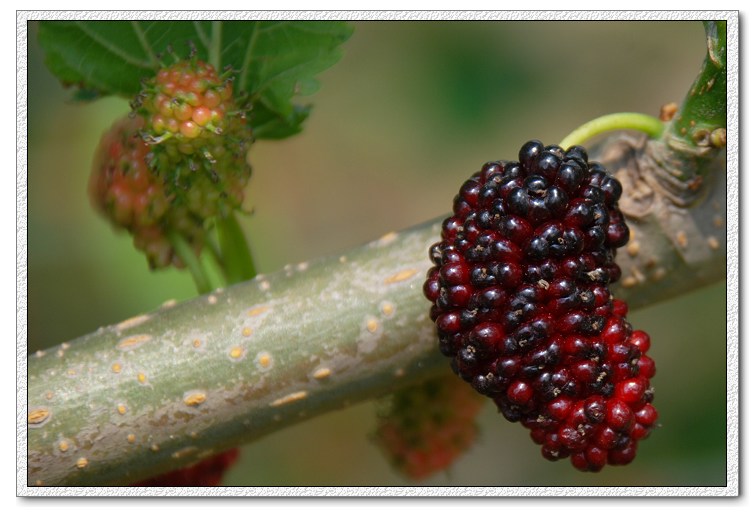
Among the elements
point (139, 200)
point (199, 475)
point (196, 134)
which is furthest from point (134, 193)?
point (199, 475)

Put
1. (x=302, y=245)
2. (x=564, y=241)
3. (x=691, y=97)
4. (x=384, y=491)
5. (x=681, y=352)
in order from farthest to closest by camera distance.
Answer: (x=302, y=245), (x=681, y=352), (x=384, y=491), (x=691, y=97), (x=564, y=241)

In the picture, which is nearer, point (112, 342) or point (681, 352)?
point (112, 342)

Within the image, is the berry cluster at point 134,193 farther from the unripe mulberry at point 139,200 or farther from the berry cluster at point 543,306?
the berry cluster at point 543,306

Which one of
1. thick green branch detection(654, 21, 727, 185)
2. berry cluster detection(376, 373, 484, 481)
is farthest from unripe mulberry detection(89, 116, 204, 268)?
thick green branch detection(654, 21, 727, 185)

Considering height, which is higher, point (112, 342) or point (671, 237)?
point (671, 237)

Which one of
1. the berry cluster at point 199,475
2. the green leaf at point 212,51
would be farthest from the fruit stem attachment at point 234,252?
the berry cluster at point 199,475

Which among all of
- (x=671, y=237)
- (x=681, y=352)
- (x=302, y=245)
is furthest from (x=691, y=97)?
(x=302, y=245)

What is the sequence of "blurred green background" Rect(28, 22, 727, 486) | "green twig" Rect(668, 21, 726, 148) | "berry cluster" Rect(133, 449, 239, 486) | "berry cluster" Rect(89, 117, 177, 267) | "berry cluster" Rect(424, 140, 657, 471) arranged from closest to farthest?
"berry cluster" Rect(424, 140, 657, 471)
"green twig" Rect(668, 21, 726, 148)
"berry cluster" Rect(89, 117, 177, 267)
"berry cluster" Rect(133, 449, 239, 486)
"blurred green background" Rect(28, 22, 727, 486)

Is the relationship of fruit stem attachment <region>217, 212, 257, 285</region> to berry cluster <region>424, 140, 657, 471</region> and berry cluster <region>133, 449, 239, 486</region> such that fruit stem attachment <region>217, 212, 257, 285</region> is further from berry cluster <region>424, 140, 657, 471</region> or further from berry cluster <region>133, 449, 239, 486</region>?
berry cluster <region>424, 140, 657, 471</region>
